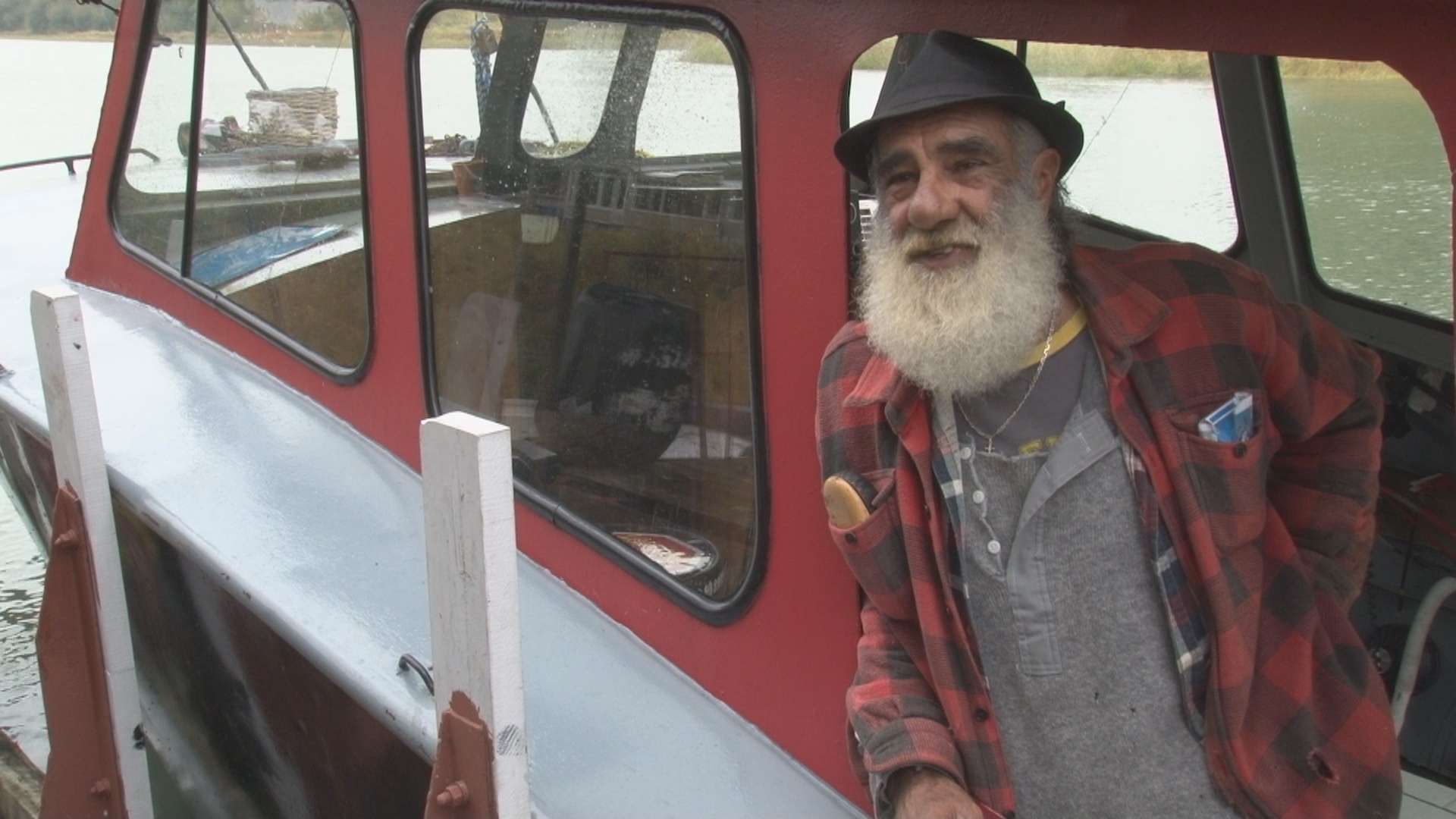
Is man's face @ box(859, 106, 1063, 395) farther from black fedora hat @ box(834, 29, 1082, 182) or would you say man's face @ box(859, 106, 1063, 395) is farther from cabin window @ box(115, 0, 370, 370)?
cabin window @ box(115, 0, 370, 370)

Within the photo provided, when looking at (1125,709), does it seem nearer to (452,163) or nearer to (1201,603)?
(1201,603)

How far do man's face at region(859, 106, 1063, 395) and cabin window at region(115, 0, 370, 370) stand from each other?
150 cm

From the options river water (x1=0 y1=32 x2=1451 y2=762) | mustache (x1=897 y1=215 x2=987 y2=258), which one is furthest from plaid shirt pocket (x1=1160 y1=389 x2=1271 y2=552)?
river water (x1=0 y1=32 x2=1451 y2=762)

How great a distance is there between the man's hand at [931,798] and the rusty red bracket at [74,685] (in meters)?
1.92

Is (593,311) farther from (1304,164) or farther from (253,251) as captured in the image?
(1304,164)

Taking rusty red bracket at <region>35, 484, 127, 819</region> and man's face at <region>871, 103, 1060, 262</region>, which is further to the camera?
rusty red bracket at <region>35, 484, 127, 819</region>

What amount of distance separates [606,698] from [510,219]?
0.90 meters

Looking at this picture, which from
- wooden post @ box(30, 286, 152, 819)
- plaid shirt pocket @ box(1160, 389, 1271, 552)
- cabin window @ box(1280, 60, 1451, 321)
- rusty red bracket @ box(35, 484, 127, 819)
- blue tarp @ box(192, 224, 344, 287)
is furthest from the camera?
blue tarp @ box(192, 224, 344, 287)

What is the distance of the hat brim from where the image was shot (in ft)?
5.33

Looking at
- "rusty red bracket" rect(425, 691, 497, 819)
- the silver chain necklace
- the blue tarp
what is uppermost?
the silver chain necklace

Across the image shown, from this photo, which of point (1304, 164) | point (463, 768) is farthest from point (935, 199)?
point (1304, 164)

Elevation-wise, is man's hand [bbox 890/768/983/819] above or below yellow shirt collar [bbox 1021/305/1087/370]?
below

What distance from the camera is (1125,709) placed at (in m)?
1.66

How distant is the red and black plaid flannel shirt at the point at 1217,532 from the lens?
5.34 feet
